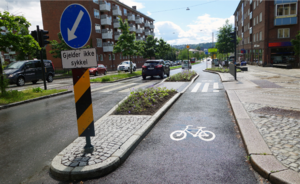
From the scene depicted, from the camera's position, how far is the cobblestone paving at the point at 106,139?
11.7 ft

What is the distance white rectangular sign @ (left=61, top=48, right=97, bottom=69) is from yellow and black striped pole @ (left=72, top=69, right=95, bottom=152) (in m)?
0.14

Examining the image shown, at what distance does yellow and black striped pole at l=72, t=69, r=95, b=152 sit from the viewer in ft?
12.5

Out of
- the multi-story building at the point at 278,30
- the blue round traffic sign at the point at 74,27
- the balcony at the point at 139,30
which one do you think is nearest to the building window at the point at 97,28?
the balcony at the point at 139,30

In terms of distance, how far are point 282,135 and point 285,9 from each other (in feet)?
124

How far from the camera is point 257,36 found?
43125mm

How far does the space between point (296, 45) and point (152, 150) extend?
31.8 m

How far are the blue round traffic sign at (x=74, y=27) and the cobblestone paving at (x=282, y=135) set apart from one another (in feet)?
11.9

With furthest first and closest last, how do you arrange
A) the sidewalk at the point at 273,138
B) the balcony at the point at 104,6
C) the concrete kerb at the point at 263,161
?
1. the balcony at the point at 104,6
2. the sidewalk at the point at 273,138
3. the concrete kerb at the point at 263,161

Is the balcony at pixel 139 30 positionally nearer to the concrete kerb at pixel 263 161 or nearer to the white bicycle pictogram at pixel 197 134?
the white bicycle pictogram at pixel 197 134

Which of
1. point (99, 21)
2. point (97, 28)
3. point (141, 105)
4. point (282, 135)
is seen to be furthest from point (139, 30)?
point (282, 135)

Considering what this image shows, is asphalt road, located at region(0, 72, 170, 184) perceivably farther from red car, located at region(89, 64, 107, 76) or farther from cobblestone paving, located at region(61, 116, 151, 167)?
red car, located at region(89, 64, 107, 76)

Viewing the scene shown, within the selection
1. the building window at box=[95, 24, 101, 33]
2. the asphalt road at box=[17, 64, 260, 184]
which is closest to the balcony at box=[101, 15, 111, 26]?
the building window at box=[95, 24, 101, 33]

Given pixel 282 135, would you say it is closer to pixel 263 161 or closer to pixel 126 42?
pixel 263 161

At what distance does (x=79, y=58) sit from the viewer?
3691mm
